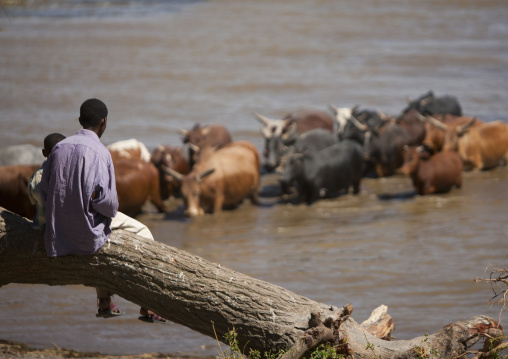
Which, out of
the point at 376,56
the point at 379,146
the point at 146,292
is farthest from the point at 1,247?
the point at 376,56

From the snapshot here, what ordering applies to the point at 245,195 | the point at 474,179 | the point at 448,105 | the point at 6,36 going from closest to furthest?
the point at 245,195
the point at 474,179
the point at 448,105
the point at 6,36

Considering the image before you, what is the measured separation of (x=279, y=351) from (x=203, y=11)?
3793 centimetres

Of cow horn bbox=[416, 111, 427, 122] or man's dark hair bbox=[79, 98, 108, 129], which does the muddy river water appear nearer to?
Result: cow horn bbox=[416, 111, 427, 122]

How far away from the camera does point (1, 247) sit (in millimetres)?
6418

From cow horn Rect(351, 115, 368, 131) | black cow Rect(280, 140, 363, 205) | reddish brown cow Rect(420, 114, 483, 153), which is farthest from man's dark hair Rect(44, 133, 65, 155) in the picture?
cow horn Rect(351, 115, 368, 131)

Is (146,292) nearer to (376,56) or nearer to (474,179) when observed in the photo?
(474,179)

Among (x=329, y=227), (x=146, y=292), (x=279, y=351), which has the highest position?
(x=146, y=292)

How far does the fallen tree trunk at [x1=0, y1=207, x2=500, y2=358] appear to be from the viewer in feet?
20.8

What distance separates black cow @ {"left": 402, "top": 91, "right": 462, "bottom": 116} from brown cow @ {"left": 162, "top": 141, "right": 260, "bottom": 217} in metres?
5.53

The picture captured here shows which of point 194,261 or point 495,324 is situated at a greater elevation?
point 194,261

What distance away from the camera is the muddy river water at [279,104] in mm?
9695

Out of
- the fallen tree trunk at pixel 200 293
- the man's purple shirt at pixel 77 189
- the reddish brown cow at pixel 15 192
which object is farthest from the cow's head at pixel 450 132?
the man's purple shirt at pixel 77 189

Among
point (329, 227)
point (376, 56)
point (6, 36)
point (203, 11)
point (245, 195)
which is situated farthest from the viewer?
point (203, 11)

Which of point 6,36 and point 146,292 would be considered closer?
point 146,292
